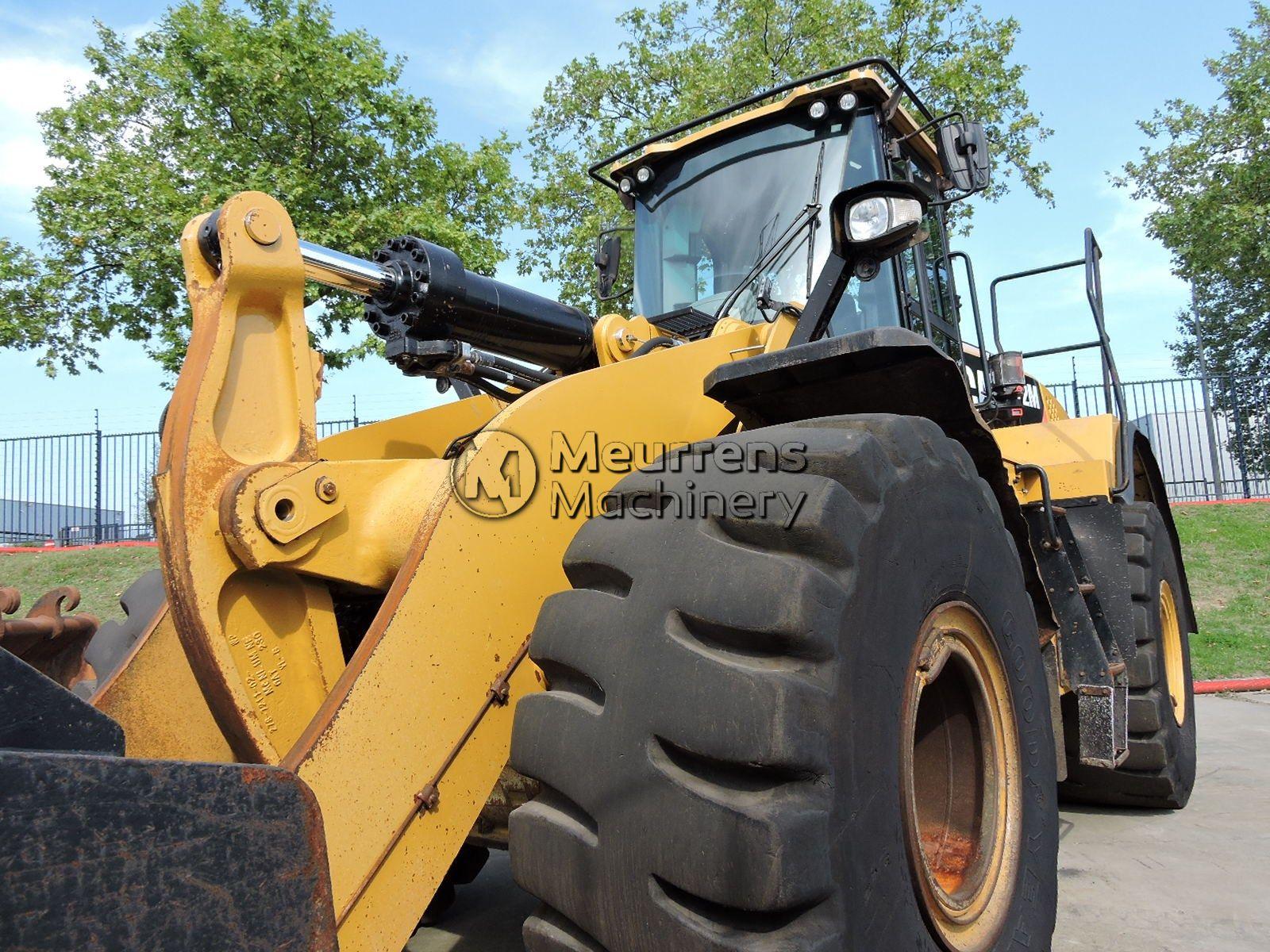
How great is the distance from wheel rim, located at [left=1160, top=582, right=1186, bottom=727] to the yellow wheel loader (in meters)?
2.46

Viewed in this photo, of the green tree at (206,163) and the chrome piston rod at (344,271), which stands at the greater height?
the green tree at (206,163)

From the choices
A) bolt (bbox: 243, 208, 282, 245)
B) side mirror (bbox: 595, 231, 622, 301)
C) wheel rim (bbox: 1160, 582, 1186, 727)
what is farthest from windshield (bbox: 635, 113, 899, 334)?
wheel rim (bbox: 1160, 582, 1186, 727)

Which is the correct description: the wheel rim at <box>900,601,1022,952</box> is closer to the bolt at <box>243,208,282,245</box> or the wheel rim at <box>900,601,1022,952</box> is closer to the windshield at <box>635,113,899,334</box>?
the windshield at <box>635,113,899,334</box>

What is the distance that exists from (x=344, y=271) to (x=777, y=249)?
173 cm

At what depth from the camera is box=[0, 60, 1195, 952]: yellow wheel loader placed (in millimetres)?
1256

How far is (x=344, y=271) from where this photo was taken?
2.49 meters

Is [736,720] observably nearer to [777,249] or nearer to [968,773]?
[968,773]

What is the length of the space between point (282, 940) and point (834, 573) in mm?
1105

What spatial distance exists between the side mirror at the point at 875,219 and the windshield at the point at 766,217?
0.60 metres

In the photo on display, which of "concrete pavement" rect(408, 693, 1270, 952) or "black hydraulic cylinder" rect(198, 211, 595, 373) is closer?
"black hydraulic cylinder" rect(198, 211, 595, 373)

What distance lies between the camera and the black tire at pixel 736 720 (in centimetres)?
163

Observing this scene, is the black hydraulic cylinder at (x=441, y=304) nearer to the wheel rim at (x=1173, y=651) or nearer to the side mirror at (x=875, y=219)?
the side mirror at (x=875, y=219)

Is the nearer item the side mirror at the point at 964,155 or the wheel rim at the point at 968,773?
the wheel rim at the point at 968,773

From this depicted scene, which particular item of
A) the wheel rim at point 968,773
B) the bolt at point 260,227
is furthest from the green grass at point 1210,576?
the bolt at point 260,227
